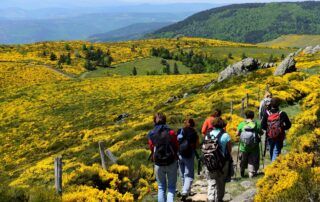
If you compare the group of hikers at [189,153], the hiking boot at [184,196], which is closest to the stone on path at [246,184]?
the group of hikers at [189,153]

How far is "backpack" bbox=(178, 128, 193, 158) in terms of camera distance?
1284 cm

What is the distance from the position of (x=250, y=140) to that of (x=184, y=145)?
252cm

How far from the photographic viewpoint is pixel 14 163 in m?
36.2

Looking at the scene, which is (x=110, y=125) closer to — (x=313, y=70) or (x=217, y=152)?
(x=313, y=70)

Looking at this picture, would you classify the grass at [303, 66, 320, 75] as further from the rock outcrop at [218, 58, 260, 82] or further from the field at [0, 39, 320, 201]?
the rock outcrop at [218, 58, 260, 82]

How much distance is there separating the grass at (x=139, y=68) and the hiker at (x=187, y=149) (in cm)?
9922

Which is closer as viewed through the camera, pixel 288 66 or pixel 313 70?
pixel 288 66

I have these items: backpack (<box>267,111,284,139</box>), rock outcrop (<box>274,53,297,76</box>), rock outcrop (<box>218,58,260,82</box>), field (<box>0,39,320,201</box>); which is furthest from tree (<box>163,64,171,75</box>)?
backpack (<box>267,111,284,139</box>)

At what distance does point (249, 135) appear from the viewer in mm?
14094

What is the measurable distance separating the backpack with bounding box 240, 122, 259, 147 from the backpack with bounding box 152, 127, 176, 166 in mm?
3705

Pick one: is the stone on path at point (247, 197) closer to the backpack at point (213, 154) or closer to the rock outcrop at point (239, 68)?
the backpack at point (213, 154)

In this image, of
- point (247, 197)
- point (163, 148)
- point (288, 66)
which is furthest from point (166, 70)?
point (163, 148)

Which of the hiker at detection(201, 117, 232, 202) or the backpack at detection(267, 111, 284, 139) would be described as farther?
the backpack at detection(267, 111, 284, 139)

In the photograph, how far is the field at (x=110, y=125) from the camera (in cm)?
1301
